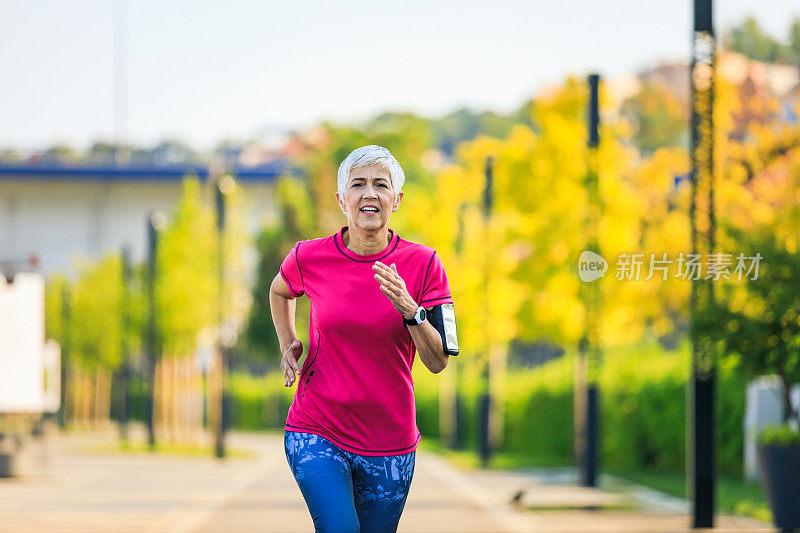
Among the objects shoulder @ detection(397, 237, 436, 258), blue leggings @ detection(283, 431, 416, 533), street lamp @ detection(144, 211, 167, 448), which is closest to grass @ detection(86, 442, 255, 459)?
street lamp @ detection(144, 211, 167, 448)

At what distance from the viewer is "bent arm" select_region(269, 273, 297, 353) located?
16.9ft

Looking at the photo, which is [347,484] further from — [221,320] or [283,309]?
[221,320]

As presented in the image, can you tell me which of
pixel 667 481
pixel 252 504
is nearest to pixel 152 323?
pixel 667 481

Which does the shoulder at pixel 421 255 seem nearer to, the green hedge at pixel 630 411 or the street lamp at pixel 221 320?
the green hedge at pixel 630 411

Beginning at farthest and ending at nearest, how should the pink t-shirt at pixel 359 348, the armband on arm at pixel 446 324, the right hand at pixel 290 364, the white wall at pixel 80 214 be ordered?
the white wall at pixel 80 214 < the right hand at pixel 290 364 < the pink t-shirt at pixel 359 348 < the armband on arm at pixel 446 324

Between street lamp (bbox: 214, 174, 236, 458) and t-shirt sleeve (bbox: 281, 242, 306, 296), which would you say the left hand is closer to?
t-shirt sleeve (bbox: 281, 242, 306, 296)

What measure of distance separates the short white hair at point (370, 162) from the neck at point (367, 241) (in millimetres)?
164

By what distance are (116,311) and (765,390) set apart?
117 ft

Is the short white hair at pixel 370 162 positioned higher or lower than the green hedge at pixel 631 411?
higher

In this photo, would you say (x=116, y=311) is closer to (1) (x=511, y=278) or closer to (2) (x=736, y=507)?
(1) (x=511, y=278)

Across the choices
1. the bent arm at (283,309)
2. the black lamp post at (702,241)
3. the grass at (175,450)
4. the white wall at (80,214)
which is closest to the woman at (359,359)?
the bent arm at (283,309)

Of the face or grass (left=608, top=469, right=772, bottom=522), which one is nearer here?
the face

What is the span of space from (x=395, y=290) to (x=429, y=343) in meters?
0.22

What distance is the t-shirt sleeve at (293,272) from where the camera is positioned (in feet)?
16.5
